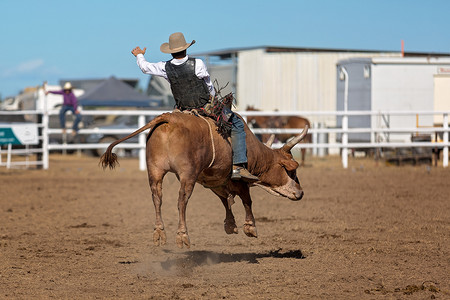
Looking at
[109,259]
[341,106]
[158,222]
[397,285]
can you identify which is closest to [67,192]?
[109,259]

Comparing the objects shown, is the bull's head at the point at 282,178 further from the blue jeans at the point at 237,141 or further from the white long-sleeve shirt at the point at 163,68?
the white long-sleeve shirt at the point at 163,68

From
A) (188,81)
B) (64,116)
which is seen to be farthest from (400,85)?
(188,81)

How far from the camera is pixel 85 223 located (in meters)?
9.30

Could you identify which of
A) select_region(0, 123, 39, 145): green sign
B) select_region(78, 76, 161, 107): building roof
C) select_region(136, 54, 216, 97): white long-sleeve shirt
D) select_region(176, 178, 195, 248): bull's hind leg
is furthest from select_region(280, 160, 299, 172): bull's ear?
select_region(78, 76, 161, 107): building roof

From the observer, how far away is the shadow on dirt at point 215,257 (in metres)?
6.47

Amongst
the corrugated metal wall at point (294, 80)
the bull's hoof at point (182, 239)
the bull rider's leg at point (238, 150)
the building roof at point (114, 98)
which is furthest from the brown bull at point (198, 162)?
the corrugated metal wall at point (294, 80)

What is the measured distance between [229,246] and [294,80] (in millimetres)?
19932

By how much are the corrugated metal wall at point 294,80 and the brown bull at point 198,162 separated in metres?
20.0

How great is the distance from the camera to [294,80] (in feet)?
88.4

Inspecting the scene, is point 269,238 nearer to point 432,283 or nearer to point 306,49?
point 432,283

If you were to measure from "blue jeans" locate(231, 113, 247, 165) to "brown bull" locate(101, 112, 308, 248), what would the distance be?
0.41 ft

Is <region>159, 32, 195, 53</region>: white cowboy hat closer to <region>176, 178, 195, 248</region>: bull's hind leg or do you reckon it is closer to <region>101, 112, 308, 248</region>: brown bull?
<region>101, 112, 308, 248</region>: brown bull

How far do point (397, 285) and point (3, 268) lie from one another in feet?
10.8

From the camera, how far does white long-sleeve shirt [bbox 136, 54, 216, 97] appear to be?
6105mm
